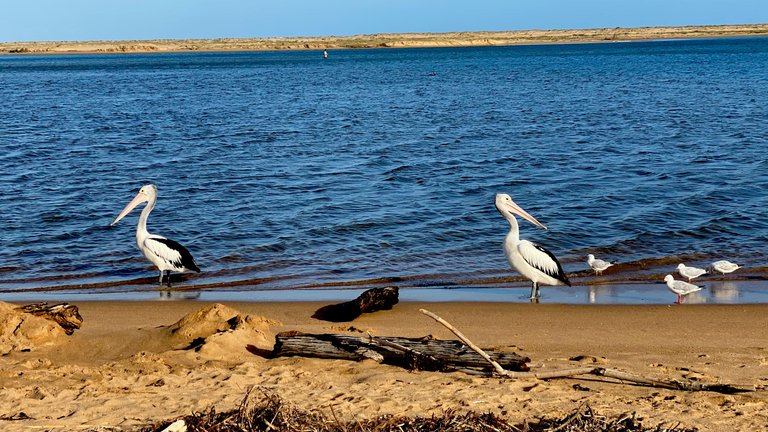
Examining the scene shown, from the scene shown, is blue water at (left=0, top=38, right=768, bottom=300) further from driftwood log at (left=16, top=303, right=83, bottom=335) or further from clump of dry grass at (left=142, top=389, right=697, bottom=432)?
clump of dry grass at (left=142, top=389, right=697, bottom=432)

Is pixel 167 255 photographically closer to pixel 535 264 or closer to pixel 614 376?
pixel 535 264

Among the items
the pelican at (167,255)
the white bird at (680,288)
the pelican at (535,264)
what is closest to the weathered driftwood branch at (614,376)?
the white bird at (680,288)

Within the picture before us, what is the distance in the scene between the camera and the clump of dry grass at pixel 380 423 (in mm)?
4879

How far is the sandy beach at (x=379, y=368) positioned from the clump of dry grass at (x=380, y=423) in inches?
14.9

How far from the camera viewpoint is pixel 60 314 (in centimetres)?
765

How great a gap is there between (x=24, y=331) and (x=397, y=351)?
9.69 feet

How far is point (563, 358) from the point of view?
693 cm

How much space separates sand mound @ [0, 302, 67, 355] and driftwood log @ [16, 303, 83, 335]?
4.4 inches

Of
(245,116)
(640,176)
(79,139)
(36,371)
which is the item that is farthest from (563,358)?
(245,116)

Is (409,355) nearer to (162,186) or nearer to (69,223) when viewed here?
(69,223)

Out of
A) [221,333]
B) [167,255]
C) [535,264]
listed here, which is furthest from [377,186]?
[221,333]

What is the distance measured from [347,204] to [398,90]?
105ft

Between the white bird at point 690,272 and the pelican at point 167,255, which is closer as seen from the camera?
the white bird at point 690,272

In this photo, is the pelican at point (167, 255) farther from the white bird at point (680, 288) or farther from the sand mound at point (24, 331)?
the white bird at point (680, 288)
